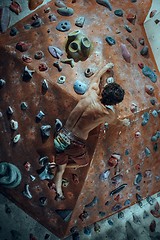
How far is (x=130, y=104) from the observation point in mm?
4652

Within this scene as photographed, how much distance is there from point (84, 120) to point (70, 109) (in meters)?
0.47

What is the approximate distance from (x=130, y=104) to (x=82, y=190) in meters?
0.94

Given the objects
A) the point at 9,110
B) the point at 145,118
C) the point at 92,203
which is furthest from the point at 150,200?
the point at 9,110

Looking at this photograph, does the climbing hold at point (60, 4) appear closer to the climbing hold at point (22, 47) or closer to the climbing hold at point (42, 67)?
the climbing hold at point (22, 47)

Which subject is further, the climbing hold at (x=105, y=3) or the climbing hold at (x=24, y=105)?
the climbing hold at (x=105, y=3)

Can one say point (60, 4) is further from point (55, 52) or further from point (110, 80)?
point (110, 80)

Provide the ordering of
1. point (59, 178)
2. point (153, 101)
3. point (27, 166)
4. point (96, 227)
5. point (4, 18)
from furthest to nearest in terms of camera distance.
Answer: point (96, 227) < point (4, 18) < point (153, 101) < point (27, 166) < point (59, 178)

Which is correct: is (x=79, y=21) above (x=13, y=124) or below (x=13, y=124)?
above

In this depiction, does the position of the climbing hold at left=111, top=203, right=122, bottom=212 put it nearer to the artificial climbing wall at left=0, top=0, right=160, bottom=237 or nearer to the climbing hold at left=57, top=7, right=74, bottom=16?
the artificial climbing wall at left=0, top=0, right=160, bottom=237

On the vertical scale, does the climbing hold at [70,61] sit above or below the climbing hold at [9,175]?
above

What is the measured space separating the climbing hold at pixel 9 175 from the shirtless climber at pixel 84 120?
0.43m

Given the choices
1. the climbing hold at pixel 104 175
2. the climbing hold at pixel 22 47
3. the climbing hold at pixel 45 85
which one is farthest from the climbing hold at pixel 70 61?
the climbing hold at pixel 104 175

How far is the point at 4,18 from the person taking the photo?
491 cm

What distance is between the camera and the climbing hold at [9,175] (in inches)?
180
